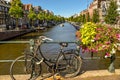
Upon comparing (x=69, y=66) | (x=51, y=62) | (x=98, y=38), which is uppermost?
(x=98, y=38)

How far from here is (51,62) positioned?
5.77m

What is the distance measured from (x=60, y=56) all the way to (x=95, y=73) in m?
1.27

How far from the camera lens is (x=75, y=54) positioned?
19.4ft

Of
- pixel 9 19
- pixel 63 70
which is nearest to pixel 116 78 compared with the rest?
pixel 63 70

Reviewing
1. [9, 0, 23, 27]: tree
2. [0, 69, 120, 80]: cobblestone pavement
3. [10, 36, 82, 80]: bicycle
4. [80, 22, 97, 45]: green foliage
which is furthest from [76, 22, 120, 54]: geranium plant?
[9, 0, 23, 27]: tree

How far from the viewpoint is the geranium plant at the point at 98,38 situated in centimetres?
600

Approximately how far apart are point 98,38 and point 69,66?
109 cm

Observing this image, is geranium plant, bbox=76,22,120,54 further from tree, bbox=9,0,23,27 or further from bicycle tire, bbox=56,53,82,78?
tree, bbox=9,0,23,27

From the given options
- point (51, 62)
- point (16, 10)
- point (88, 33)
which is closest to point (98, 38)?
point (88, 33)

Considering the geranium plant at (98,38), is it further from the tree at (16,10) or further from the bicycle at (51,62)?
the tree at (16,10)

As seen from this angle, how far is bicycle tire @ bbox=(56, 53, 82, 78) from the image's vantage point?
5.88 meters

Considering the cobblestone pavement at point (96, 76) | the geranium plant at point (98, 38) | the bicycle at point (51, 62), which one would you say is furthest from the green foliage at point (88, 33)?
the cobblestone pavement at point (96, 76)

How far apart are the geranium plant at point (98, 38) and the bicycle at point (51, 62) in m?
0.41

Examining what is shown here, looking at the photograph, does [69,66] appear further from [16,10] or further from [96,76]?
[16,10]
